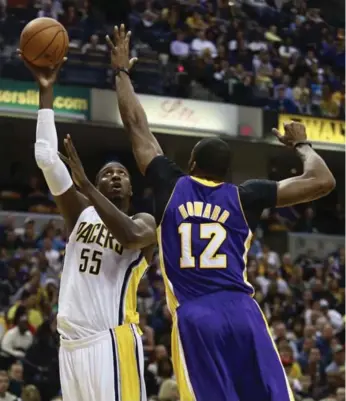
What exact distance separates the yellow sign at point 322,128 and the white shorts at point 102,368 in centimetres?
1514

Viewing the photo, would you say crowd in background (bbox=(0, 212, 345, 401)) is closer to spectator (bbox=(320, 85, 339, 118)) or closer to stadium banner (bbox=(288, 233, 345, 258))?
stadium banner (bbox=(288, 233, 345, 258))

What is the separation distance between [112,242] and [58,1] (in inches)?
551

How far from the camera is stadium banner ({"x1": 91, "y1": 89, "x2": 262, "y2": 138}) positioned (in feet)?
60.9

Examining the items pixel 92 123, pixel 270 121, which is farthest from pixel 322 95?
pixel 92 123

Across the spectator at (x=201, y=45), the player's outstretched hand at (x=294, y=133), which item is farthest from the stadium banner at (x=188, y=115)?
the player's outstretched hand at (x=294, y=133)

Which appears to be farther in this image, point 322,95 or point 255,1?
point 255,1

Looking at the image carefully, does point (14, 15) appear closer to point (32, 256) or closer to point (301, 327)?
point (32, 256)

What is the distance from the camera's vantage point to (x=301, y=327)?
573 inches

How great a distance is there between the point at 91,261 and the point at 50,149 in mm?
710

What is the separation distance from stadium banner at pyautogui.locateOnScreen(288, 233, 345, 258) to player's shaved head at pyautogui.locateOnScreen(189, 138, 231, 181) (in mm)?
15150

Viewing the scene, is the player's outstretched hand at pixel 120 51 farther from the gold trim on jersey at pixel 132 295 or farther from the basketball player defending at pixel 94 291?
the gold trim on jersey at pixel 132 295

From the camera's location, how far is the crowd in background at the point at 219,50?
1819cm

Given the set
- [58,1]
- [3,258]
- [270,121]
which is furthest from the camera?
[270,121]

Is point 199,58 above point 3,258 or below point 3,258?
above
